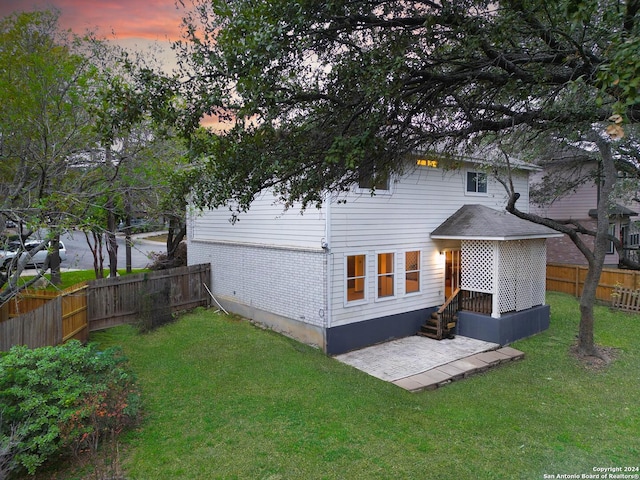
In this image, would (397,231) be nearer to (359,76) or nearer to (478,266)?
(478,266)

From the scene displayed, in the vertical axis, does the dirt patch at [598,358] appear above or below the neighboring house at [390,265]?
below

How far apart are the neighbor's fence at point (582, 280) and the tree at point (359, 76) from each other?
38.9ft

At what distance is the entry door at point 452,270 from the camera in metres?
13.3

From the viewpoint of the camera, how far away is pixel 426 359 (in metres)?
10.0

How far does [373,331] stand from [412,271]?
7.39ft

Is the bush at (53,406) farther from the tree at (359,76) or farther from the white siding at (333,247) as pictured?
the white siding at (333,247)

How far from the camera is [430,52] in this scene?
18.1 feet

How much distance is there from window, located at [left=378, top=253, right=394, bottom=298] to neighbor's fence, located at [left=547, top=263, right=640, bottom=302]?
28.7ft

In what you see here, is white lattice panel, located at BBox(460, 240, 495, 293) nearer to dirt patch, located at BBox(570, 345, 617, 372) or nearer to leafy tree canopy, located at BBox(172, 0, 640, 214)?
dirt patch, located at BBox(570, 345, 617, 372)

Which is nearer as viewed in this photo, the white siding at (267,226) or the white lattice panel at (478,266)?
the white siding at (267,226)

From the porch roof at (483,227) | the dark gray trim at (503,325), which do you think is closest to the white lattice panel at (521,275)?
the dark gray trim at (503,325)

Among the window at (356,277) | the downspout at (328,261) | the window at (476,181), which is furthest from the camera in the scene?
the window at (476,181)

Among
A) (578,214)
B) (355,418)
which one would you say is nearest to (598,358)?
(355,418)

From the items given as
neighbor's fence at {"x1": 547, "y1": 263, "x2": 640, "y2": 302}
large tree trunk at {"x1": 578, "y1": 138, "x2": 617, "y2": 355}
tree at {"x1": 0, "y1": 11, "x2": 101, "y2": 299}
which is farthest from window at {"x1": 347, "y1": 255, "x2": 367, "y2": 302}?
neighbor's fence at {"x1": 547, "y1": 263, "x2": 640, "y2": 302}
